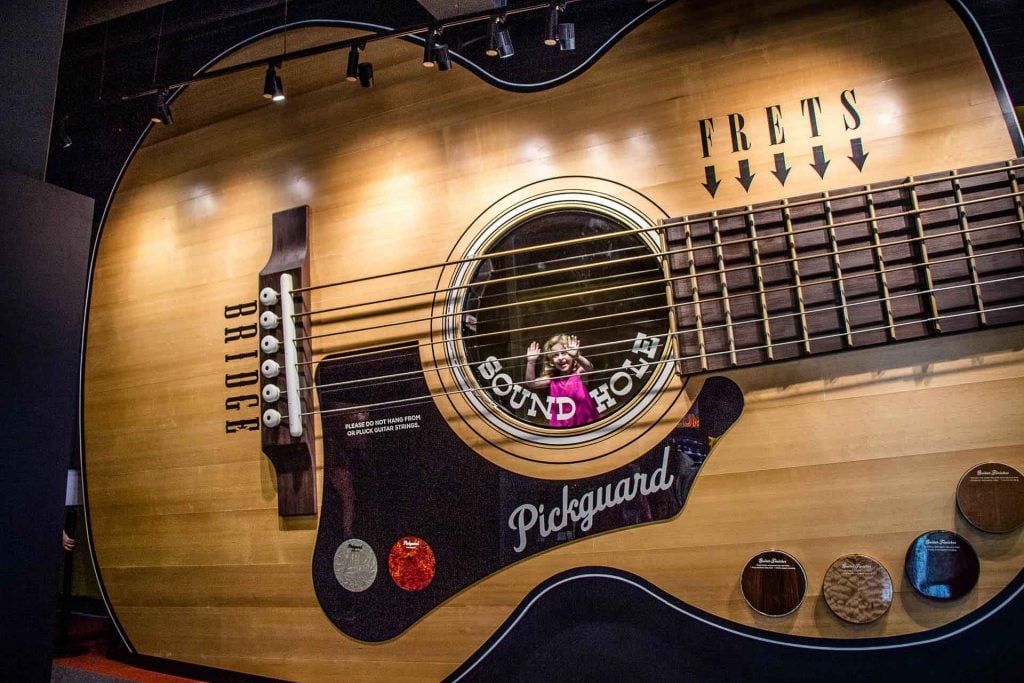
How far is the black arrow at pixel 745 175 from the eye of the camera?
2.74 m

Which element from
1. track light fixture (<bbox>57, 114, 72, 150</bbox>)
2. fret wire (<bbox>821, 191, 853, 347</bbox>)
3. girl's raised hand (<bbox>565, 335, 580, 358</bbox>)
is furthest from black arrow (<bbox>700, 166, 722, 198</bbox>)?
track light fixture (<bbox>57, 114, 72, 150</bbox>)

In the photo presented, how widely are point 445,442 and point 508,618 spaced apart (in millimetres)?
713

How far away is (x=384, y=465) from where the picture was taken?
3090 mm

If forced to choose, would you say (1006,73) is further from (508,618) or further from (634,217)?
(508,618)

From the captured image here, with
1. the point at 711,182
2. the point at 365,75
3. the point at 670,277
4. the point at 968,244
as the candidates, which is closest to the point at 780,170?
the point at 711,182

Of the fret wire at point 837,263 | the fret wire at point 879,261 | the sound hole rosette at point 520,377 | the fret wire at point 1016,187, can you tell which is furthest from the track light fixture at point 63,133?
the fret wire at point 1016,187

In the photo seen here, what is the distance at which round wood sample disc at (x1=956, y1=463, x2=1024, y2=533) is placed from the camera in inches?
90.9

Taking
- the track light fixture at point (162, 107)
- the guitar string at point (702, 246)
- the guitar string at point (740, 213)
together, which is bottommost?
the guitar string at point (702, 246)

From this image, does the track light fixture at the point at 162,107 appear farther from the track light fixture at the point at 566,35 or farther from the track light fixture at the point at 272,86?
the track light fixture at the point at 566,35

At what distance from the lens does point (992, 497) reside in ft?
7.65

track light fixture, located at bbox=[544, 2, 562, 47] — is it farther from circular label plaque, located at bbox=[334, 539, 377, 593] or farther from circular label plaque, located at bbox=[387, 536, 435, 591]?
circular label plaque, located at bbox=[334, 539, 377, 593]

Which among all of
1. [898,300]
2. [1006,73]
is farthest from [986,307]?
[1006,73]

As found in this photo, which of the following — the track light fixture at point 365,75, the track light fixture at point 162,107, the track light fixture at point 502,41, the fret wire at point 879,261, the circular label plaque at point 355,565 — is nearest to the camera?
the fret wire at point 879,261

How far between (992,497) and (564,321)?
1.53 metres
